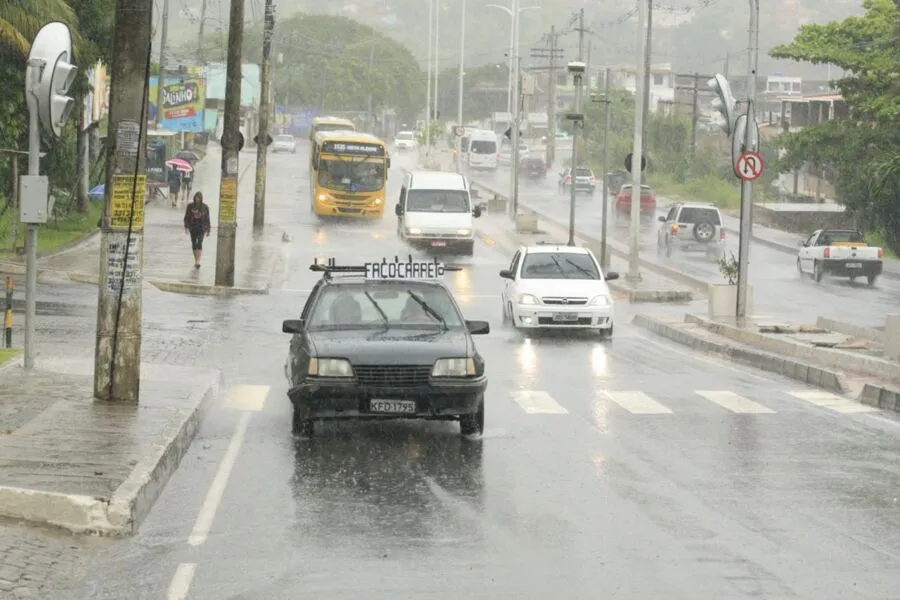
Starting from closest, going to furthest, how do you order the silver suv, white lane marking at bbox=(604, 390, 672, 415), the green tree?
1. white lane marking at bbox=(604, 390, 672, 415)
2. the silver suv
3. the green tree

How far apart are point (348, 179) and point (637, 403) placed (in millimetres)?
43619

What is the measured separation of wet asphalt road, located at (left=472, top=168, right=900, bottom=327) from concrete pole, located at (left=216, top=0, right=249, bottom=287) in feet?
39.2

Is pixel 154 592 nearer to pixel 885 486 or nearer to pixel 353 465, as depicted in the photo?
pixel 353 465

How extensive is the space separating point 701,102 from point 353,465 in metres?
187

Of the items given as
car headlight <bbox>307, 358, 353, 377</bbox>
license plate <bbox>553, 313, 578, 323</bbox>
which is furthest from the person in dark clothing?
car headlight <bbox>307, 358, 353, 377</bbox>

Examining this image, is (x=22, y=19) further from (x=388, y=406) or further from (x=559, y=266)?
(x=388, y=406)

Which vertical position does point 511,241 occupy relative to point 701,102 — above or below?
below

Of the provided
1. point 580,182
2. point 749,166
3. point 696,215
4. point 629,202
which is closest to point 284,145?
A: point 580,182

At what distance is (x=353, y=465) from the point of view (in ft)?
43.7

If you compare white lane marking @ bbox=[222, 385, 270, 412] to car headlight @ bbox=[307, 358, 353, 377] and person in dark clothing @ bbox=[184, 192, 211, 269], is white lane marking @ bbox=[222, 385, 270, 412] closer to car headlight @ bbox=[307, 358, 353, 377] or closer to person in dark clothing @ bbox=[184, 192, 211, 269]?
car headlight @ bbox=[307, 358, 353, 377]

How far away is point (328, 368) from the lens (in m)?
14.2

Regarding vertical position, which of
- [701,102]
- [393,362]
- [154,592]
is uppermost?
[701,102]

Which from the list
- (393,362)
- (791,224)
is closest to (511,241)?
(791,224)

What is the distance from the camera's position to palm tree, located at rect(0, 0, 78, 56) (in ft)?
102
